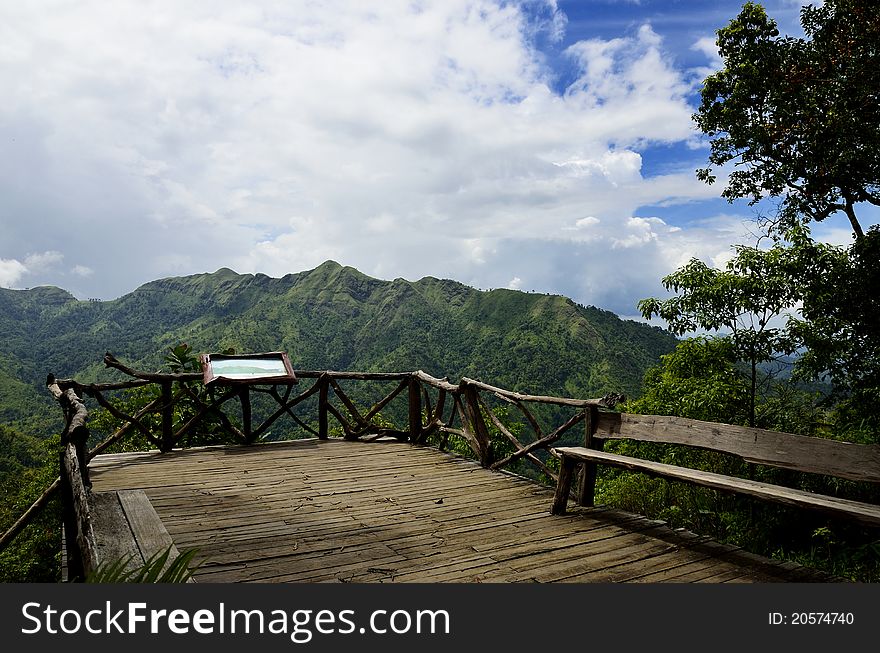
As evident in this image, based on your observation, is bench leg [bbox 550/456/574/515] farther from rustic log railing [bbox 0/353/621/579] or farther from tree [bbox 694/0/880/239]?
tree [bbox 694/0/880/239]

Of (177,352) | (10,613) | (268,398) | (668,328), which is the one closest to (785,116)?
(668,328)

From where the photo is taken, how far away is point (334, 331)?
95.4 metres

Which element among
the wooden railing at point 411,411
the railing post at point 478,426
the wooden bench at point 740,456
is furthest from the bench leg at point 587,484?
the railing post at point 478,426

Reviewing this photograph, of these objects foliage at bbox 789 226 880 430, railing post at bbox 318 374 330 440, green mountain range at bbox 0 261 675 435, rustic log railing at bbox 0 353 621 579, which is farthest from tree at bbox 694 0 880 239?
green mountain range at bbox 0 261 675 435

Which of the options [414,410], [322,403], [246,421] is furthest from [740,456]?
[246,421]

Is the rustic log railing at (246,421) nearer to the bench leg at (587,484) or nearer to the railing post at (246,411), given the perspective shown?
the railing post at (246,411)

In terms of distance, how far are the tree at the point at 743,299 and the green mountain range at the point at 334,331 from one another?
126 feet

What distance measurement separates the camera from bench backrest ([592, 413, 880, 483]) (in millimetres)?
3176

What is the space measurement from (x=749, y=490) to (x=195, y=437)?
7.47 metres

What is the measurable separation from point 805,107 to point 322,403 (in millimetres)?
8067

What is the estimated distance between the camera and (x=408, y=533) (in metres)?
4.18

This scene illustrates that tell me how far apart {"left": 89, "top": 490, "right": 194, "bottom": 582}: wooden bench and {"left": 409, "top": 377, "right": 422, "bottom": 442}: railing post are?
3571 millimetres

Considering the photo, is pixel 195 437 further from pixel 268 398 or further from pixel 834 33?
pixel 268 398

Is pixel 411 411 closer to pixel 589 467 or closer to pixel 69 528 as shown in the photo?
pixel 589 467
